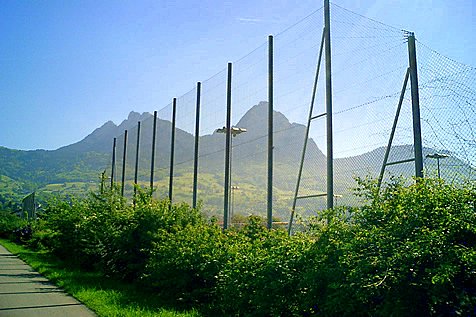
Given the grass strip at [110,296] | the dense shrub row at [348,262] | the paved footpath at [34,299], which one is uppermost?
the dense shrub row at [348,262]

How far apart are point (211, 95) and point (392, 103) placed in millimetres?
7190

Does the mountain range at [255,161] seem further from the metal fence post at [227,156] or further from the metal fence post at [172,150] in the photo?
the metal fence post at [227,156]

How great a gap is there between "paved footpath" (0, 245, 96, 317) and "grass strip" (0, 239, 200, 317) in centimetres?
16

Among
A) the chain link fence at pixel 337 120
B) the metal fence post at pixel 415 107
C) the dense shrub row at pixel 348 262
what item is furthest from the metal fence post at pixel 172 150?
the metal fence post at pixel 415 107

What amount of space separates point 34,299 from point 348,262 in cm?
604

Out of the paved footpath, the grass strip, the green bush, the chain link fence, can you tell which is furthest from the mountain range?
the green bush

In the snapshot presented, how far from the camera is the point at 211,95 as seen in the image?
14.1m

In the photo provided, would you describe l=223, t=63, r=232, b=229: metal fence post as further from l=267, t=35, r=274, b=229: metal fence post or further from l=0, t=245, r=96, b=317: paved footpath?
l=0, t=245, r=96, b=317: paved footpath

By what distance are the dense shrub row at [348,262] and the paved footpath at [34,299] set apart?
1348 millimetres

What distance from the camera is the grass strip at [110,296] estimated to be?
646 cm

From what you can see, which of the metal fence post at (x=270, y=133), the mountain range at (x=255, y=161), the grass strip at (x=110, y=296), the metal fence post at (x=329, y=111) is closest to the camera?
the grass strip at (x=110, y=296)

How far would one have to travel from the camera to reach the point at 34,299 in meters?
8.05

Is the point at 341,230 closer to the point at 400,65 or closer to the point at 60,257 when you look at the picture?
the point at 400,65

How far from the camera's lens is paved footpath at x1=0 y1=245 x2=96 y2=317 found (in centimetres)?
687
